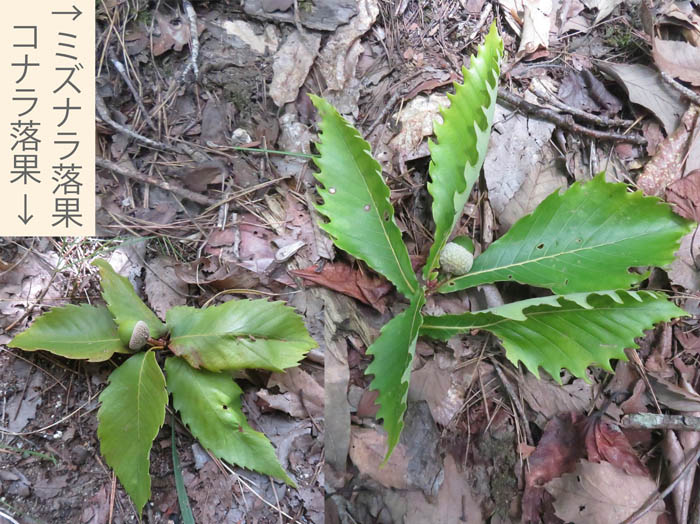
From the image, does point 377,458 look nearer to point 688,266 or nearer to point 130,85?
point 688,266

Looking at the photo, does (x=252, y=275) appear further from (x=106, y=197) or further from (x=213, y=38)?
(x=213, y=38)

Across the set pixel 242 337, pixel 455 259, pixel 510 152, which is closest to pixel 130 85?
pixel 242 337

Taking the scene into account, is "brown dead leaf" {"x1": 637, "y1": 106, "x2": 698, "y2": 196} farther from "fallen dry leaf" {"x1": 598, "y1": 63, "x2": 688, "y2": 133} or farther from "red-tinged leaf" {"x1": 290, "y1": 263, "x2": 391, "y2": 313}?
"red-tinged leaf" {"x1": 290, "y1": 263, "x2": 391, "y2": 313}

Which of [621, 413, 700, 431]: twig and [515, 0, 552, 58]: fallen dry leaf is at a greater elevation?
[515, 0, 552, 58]: fallen dry leaf

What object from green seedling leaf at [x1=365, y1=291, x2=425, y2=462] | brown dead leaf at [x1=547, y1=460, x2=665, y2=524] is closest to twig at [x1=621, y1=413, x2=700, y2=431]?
brown dead leaf at [x1=547, y1=460, x2=665, y2=524]

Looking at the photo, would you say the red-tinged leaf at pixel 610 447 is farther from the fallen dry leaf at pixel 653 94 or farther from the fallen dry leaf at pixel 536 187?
the fallen dry leaf at pixel 653 94

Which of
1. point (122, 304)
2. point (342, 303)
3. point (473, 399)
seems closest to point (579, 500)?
point (473, 399)
